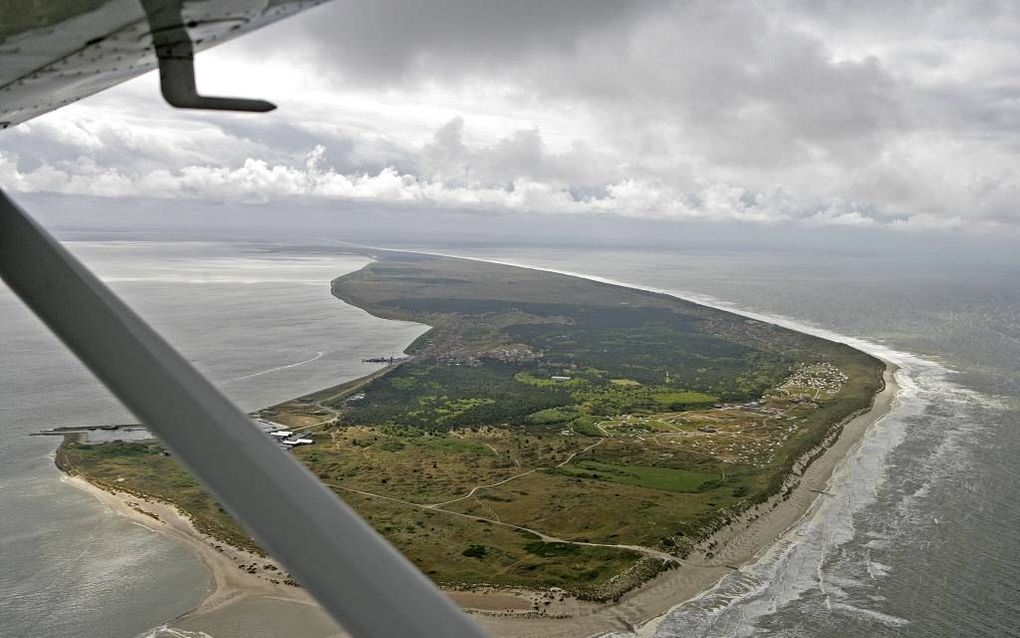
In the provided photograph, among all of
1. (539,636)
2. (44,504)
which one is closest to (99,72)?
(539,636)

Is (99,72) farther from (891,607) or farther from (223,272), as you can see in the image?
(223,272)

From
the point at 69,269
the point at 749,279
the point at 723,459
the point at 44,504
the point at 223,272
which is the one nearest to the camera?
the point at 69,269

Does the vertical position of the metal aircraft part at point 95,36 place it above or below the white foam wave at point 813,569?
above

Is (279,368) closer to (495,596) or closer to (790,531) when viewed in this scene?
(495,596)

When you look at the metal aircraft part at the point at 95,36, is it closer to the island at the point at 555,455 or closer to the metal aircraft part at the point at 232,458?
the metal aircraft part at the point at 232,458

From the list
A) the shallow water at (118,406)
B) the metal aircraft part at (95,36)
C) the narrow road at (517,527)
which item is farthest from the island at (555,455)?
the metal aircraft part at (95,36)
